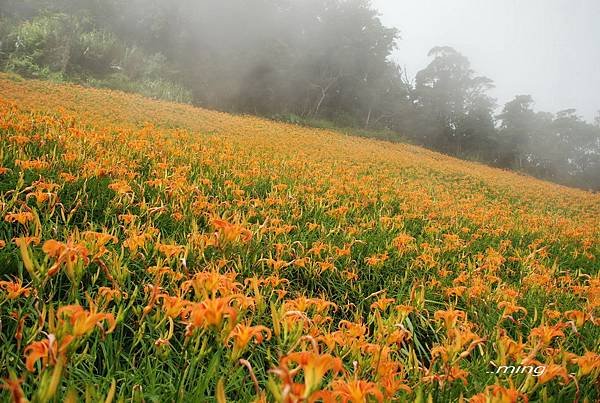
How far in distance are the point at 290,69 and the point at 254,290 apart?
23060 mm

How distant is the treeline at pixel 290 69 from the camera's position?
16.0m

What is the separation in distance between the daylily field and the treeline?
12651 millimetres

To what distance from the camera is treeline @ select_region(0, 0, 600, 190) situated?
16047 mm

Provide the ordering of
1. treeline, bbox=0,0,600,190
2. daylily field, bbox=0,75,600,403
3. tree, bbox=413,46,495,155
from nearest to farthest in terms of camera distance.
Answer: daylily field, bbox=0,75,600,403 < treeline, bbox=0,0,600,190 < tree, bbox=413,46,495,155

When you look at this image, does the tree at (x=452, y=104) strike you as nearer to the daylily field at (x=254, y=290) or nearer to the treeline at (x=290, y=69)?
the treeline at (x=290, y=69)

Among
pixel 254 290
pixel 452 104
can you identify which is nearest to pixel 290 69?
pixel 452 104

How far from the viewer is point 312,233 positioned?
2.73m

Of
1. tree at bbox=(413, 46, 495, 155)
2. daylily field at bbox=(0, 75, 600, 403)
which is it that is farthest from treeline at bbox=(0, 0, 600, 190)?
daylily field at bbox=(0, 75, 600, 403)

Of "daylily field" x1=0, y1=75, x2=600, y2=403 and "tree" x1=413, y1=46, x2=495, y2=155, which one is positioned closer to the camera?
"daylily field" x1=0, y1=75, x2=600, y2=403

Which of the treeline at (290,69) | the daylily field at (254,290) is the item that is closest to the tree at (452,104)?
the treeline at (290,69)

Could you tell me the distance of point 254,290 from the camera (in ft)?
4.35

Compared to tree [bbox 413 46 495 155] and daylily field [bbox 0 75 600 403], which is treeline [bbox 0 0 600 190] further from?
daylily field [bbox 0 75 600 403]

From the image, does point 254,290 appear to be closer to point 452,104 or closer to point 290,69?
point 290,69

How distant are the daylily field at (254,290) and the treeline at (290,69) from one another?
12651mm
